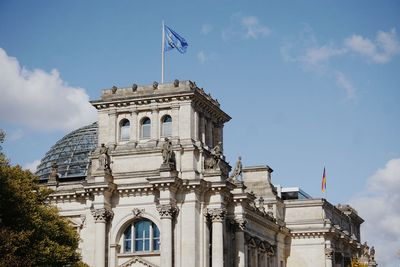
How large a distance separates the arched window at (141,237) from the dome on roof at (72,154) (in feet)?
94.8

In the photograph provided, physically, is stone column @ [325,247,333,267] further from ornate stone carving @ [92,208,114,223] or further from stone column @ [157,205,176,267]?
ornate stone carving @ [92,208,114,223]

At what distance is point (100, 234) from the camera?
2835 inches

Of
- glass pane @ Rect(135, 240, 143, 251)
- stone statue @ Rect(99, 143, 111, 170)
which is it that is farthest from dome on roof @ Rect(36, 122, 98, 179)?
glass pane @ Rect(135, 240, 143, 251)

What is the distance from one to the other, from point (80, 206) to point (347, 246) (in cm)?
4250

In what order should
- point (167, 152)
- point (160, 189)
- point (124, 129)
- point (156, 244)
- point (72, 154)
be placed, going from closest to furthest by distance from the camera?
point (160, 189) → point (167, 152) → point (156, 244) → point (124, 129) → point (72, 154)

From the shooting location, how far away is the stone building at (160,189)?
7112 cm

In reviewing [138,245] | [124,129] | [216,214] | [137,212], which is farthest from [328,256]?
[124,129]

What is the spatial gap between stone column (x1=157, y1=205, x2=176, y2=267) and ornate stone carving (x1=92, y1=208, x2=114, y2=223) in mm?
4693

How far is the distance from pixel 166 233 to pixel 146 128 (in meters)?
10.3

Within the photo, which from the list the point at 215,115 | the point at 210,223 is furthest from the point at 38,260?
the point at 215,115

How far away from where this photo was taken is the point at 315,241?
96.6 m

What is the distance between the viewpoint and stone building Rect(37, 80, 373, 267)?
71.1 metres

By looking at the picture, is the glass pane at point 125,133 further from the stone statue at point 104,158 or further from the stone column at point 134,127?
the stone statue at point 104,158

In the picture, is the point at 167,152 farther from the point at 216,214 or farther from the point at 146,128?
the point at 216,214
